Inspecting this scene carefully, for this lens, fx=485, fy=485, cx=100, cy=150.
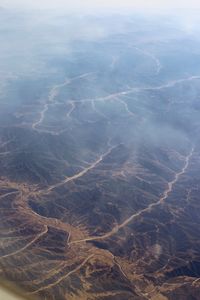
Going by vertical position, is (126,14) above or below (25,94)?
below

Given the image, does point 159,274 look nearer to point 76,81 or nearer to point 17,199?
point 17,199

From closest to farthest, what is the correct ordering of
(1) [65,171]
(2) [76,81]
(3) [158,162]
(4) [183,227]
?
1. (4) [183,227]
2. (1) [65,171]
3. (3) [158,162]
4. (2) [76,81]

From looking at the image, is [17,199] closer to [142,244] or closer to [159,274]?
[142,244]

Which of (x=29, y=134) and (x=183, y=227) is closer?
(x=183, y=227)

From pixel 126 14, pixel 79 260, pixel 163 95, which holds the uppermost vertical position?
pixel 79 260

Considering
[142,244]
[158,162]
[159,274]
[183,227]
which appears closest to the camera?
[159,274]

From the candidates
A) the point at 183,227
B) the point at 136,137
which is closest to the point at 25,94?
the point at 136,137

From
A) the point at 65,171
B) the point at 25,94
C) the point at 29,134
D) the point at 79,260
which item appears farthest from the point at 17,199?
the point at 25,94

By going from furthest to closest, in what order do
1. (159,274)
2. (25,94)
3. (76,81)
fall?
1. (76,81)
2. (25,94)
3. (159,274)

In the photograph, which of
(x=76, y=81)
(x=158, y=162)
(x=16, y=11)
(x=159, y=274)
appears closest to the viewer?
(x=159, y=274)
